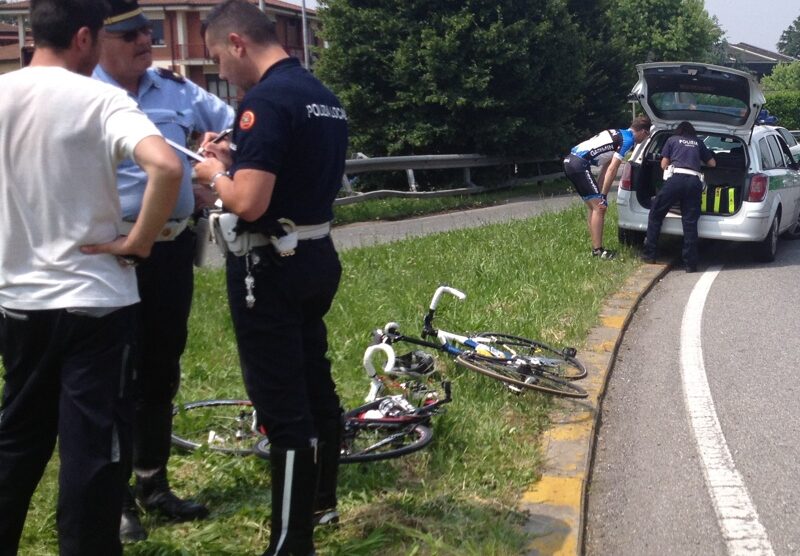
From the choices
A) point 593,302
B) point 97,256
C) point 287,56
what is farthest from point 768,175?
point 97,256

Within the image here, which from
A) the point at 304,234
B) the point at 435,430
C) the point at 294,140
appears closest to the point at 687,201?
the point at 435,430

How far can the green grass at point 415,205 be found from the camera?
17078 millimetres

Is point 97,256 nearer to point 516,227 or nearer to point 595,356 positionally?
point 595,356

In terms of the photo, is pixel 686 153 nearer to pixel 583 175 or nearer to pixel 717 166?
pixel 583 175

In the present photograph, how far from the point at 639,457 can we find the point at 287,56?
2876 millimetres

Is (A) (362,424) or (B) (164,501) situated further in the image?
(A) (362,424)

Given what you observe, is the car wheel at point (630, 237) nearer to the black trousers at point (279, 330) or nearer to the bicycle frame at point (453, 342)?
the bicycle frame at point (453, 342)

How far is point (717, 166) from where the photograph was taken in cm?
1285

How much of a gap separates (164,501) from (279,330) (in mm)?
1135

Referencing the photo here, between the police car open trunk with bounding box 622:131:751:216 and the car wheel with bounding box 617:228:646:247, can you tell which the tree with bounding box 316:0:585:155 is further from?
the car wheel with bounding box 617:228:646:247

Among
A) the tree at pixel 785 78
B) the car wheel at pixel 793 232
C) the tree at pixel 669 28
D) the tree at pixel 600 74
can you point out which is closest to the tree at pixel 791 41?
the tree at pixel 785 78

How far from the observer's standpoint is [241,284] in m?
3.47

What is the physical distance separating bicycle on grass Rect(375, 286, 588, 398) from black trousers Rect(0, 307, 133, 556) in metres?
2.62

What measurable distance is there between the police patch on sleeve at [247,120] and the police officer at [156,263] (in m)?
0.55
